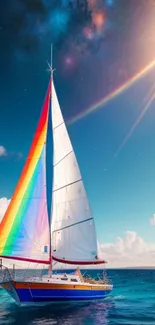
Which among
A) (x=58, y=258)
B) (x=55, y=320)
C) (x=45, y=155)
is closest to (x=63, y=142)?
(x=45, y=155)

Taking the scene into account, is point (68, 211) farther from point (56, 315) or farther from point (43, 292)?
point (56, 315)

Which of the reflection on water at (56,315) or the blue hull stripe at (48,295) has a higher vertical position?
the blue hull stripe at (48,295)

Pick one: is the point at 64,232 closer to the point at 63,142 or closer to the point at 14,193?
the point at 14,193

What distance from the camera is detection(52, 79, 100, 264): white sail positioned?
26734 mm

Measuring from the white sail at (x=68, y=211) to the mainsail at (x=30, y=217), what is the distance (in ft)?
5.91

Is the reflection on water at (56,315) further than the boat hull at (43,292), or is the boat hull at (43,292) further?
the boat hull at (43,292)

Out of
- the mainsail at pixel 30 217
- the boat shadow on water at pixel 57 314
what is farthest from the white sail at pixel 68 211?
the boat shadow on water at pixel 57 314

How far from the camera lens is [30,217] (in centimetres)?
2478

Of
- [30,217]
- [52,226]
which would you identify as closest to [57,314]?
[52,226]

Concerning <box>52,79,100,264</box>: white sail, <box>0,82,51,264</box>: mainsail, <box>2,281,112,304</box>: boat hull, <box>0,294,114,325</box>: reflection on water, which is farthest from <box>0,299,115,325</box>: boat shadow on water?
<box>52,79,100,264</box>: white sail

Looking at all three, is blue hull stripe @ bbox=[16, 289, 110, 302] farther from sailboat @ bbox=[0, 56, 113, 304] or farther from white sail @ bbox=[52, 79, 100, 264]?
white sail @ bbox=[52, 79, 100, 264]

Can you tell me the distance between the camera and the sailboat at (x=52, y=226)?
23.3 metres

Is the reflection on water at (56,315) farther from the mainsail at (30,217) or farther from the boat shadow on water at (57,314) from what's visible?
the mainsail at (30,217)

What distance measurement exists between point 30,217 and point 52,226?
3.01 meters
